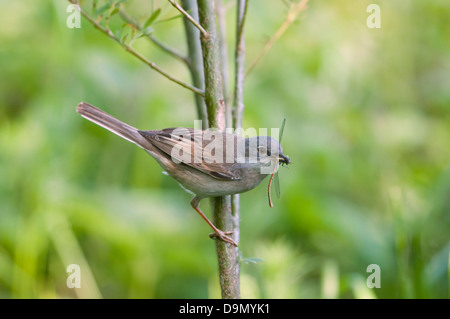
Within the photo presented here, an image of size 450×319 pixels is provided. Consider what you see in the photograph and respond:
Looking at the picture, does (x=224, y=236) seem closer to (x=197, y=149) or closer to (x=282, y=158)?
(x=282, y=158)

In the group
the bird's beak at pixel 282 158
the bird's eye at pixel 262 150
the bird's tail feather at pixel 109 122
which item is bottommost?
the bird's beak at pixel 282 158

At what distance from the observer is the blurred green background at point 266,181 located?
4.10 metres

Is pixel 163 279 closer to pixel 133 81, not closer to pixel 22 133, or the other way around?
pixel 22 133

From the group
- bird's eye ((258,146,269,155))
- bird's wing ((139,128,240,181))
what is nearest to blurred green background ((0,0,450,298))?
bird's wing ((139,128,240,181))

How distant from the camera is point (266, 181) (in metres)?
4.89

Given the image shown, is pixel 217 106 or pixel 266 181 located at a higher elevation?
pixel 266 181

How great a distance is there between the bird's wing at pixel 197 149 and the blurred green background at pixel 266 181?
30.1 inches

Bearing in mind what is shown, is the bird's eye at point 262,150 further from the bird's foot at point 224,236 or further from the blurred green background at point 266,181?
the blurred green background at point 266,181

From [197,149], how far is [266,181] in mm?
1852

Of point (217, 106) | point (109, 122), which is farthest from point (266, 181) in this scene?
point (217, 106)

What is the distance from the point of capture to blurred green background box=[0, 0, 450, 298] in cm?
410

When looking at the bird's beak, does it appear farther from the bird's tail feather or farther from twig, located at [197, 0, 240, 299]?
the bird's tail feather

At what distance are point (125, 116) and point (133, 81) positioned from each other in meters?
0.41

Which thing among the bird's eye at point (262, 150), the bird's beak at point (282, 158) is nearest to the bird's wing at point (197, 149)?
the bird's eye at point (262, 150)
